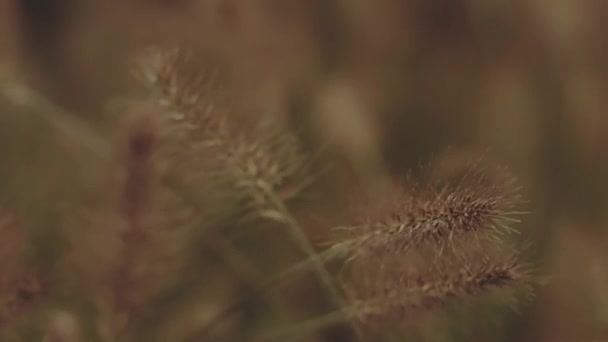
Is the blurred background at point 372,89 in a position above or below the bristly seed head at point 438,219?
above

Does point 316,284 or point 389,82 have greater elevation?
point 389,82

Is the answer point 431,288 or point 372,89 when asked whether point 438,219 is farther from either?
point 372,89

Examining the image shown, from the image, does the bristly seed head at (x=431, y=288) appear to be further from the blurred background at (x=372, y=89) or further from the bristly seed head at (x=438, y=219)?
the blurred background at (x=372, y=89)

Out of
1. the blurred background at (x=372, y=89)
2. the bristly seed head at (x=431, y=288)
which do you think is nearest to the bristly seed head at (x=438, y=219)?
the bristly seed head at (x=431, y=288)

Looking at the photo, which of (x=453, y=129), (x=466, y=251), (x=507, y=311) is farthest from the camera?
(x=453, y=129)

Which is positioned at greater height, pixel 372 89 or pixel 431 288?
pixel 372 89

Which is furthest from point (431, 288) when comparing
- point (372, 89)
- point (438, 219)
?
point (372, 89)

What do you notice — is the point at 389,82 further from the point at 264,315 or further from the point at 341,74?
the point at 264,315

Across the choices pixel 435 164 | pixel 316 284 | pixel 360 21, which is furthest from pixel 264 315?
pixel 360 21

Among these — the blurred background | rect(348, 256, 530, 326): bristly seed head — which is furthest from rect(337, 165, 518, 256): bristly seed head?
the blurred background
